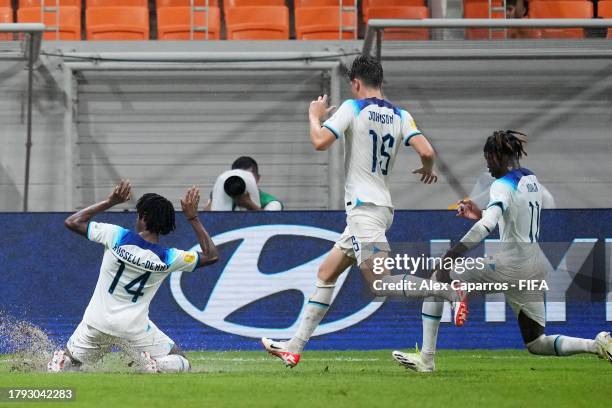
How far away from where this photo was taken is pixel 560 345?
755 centimetres

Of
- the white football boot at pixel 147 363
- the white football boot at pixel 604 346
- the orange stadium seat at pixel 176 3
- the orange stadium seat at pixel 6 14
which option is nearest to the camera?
the white football boot at pixel 604 346

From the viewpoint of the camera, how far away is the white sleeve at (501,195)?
7316 mm

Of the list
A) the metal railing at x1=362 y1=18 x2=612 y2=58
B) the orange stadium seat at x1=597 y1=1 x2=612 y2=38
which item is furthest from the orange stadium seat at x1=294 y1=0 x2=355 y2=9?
the orange stadium seat at x1=597 y1=1 x2=612 y2=38

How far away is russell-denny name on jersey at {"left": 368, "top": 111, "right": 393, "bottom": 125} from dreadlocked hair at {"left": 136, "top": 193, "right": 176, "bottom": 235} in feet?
5.00

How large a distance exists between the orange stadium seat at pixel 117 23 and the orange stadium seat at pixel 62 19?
0.53 ft

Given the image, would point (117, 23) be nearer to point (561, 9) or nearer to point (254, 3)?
point (254, 3)

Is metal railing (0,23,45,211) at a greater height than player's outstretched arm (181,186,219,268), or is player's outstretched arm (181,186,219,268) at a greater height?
metal railing (0,23,45,211)

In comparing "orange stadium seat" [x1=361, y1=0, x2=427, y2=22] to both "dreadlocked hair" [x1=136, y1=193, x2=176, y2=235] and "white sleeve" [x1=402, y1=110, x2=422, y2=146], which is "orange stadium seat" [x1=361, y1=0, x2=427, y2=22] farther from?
"dreadlocked hair" [x1=136, y1=193, x2=176, y2=235]

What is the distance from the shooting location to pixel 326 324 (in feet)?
34.4

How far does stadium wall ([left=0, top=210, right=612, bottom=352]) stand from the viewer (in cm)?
1035

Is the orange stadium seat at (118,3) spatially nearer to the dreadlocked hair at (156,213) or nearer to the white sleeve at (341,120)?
the dreadlocked hair at (156,213)

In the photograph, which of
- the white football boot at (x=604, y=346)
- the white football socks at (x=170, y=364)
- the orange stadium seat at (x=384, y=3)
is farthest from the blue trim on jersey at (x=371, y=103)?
the orange stadium seat at (x=384, y=3)

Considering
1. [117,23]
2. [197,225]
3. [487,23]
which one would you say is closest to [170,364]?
[197,225]

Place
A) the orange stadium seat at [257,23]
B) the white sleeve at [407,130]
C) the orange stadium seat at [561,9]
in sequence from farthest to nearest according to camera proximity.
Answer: the orange stadium seat at [561,9]
the orange stadium seat at [257,23]
the white sleeve at [407,130]
